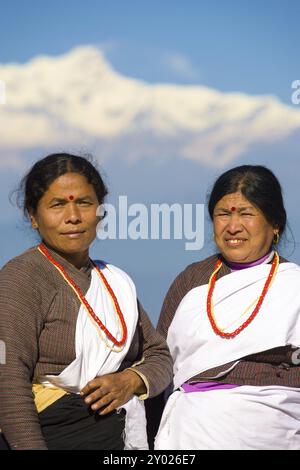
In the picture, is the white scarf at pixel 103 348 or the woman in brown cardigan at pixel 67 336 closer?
the woman in brown cardigan at pixel 67 336

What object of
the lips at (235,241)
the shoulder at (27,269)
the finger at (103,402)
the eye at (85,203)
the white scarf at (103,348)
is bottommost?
the finger at (103,402)

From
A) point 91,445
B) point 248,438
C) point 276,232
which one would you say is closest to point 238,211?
point 276,232

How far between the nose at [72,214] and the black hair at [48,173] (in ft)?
0.46

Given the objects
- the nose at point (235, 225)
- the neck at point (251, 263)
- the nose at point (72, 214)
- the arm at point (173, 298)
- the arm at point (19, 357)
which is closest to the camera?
the arm at point (19, 357)

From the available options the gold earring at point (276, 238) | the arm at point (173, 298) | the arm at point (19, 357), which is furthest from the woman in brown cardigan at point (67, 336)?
the gold earring at point (276, 238)

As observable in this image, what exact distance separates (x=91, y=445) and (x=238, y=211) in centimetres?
141

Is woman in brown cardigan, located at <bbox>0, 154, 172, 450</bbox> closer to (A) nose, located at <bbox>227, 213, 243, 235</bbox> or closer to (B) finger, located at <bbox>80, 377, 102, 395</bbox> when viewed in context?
(B) finger, located at <bbox>80, 377, 102, 395</bbox>

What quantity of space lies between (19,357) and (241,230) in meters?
1.37

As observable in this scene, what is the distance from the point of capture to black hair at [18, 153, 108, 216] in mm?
3709

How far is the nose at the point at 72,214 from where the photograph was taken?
3.69 metres

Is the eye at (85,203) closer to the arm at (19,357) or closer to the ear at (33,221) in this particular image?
the ear at (33,221)

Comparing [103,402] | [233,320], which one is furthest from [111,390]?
[233,320]

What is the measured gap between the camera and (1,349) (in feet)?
11.2

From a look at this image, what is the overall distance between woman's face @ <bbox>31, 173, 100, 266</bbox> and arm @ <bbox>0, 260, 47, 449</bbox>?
278 millimetres
